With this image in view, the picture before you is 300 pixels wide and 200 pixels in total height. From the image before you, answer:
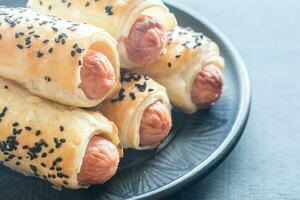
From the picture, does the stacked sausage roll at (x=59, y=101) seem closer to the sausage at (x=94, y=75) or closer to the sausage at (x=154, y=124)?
the sausage at (x=94, y=75)

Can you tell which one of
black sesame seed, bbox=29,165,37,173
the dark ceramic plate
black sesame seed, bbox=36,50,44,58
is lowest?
black sesame seed, bbox=29,165,37,173

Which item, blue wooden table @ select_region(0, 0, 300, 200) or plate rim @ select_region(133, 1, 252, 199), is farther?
blue wooden table @ select_region(0, 0, 300, 200)

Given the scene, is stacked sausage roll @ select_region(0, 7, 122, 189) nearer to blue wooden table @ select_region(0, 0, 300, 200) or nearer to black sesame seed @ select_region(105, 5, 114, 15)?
black sesame seed @ select_region(105, 5, 114, 15)

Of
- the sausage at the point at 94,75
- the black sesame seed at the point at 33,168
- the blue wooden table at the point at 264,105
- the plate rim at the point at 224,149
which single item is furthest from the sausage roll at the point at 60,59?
the blue wooden table at the point at 264,105

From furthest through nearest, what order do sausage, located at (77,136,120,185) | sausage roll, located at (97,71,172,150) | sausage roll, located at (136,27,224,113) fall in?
sausage roll, located at (136,27,224,113), sausage roll, located at (97,71,172,150), sausage, located at (77,136,120,185)

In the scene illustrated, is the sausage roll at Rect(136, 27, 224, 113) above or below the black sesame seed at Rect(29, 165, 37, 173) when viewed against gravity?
above

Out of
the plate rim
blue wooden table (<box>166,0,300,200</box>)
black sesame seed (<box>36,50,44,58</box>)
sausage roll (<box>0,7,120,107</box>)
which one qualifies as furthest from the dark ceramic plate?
black sesame seed (<box>36,50,44,58</box>)
